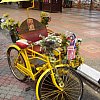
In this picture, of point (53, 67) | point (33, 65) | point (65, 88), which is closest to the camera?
point (53, 67)

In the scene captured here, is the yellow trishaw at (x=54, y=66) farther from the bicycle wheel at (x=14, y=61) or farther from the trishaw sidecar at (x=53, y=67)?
the bicycle wheel at (x=14, y=61)

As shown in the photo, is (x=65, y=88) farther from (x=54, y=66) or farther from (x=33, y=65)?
(x=33, y=65)

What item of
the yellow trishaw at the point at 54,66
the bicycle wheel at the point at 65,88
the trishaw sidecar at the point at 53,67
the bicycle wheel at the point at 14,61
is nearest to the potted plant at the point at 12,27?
the bicycle wheel at the point at 14,61

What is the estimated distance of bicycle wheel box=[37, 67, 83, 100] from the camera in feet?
10.7

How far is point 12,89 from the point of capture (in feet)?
12.6

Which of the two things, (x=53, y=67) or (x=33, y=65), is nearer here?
(x=53, y=67)

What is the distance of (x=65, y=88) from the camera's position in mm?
3348

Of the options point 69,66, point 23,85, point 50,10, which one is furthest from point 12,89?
point 50,10

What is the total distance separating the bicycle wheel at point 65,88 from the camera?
3.26 m

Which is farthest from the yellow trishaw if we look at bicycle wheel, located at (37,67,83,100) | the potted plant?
the potted plant

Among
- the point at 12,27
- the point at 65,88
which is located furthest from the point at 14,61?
the point at 65,88

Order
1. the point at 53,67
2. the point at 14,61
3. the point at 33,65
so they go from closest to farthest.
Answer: the point at 53,67
the point at 33,65
the point at 14,61

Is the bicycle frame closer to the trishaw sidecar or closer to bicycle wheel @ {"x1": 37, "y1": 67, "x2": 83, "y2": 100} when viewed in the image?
the trishaw sidecar

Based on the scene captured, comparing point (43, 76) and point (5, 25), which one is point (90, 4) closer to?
point (5, 25)
